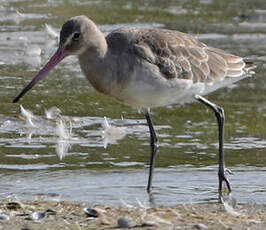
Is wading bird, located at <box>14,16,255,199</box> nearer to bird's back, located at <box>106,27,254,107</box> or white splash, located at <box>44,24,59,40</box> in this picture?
bird's back, located at <box>106,27,254,107</box>

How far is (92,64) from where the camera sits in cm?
809

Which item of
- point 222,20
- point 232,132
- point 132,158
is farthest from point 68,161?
point 222,20

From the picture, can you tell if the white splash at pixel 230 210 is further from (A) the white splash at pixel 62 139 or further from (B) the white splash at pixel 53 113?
(B) the white splash at pixel 53 113

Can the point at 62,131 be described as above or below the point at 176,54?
below

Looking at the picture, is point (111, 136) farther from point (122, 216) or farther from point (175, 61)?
point (122, 216)

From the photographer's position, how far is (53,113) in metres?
10.3

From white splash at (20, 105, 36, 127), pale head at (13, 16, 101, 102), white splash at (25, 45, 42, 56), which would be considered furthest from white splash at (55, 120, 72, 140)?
white splash at (25, 45, 42, 56)

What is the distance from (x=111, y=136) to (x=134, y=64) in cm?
177

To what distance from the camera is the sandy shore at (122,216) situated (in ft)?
21.6

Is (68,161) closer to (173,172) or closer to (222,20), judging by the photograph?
(173,172)

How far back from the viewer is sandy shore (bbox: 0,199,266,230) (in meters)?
6.59

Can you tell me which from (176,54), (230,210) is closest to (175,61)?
(176,54)

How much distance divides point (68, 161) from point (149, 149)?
0.98 metres

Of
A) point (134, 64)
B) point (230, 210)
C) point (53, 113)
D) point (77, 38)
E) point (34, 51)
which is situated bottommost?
point (34, 51)
